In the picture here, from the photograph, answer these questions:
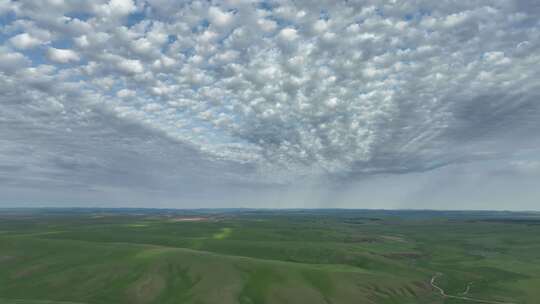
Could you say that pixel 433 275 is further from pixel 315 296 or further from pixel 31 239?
pixel 31 239

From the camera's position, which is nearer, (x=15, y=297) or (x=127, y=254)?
(x=15, y=297)

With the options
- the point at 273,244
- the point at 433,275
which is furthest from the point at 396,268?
the point at 273,244

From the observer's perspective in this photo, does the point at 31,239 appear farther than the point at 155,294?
Yes

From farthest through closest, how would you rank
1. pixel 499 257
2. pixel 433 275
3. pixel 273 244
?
1. pixel 273 244
2. pixel 499 257
3. pixel 433 275

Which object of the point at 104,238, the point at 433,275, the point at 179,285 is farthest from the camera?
the point at 104,238

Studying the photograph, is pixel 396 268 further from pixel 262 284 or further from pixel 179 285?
pixel 179 285

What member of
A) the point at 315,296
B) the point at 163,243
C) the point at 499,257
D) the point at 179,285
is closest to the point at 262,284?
the point at 315,296

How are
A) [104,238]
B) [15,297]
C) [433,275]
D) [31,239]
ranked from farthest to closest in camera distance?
[104,238] < [31,239] < [433,275] < [15,297]

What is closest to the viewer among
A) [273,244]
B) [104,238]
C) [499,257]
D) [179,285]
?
[179,285]

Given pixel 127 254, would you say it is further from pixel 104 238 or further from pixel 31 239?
pixel 104 238
